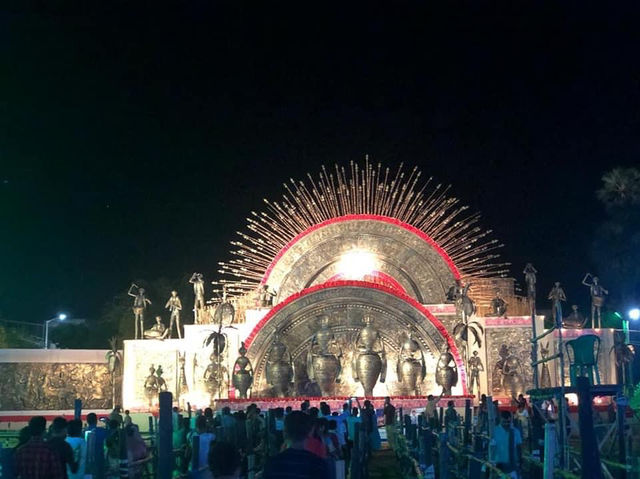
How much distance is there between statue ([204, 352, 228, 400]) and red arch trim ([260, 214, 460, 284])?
14.7 feet

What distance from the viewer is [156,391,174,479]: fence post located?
838 centimetres

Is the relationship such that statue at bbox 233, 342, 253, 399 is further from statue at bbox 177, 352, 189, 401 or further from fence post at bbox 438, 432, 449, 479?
fence post at bbox 438, 432, 449, 479

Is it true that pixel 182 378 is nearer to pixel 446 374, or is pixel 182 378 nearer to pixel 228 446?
pixel 446 374

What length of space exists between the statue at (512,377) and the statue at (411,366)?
290cm

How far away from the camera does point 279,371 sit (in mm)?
27984

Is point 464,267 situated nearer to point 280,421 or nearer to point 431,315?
point 431,315

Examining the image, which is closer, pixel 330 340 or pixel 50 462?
pixel 50 462

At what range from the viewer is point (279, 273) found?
3256 cm

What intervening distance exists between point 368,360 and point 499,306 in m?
5.73

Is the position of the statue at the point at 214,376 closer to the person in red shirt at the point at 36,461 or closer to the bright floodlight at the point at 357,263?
the bright floodlight at the point at 357,263

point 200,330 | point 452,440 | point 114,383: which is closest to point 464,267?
point 200,330

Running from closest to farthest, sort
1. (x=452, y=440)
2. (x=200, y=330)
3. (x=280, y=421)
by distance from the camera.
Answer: (x=280, y=421)
(x=452, y=440)
(x=200, y=330)

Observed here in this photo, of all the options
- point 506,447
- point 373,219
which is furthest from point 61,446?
point 373,219

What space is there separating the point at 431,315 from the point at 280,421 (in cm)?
1474
